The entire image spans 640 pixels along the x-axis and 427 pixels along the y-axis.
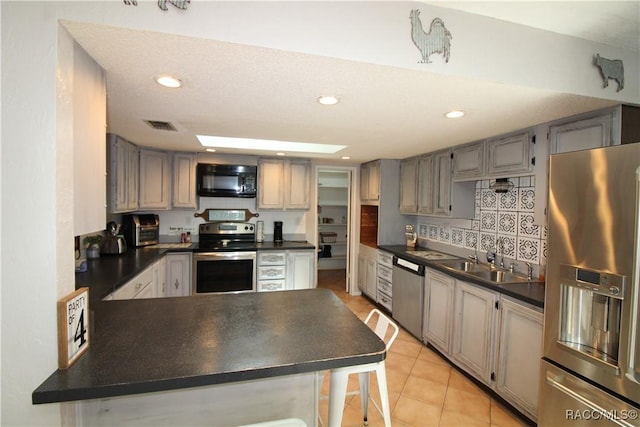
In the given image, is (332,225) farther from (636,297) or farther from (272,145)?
(636,297)

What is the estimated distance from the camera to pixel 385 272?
12.9ft

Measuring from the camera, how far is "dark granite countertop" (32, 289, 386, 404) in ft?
3.20

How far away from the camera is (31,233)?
0.94m

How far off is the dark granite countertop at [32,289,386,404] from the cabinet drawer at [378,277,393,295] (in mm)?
2229

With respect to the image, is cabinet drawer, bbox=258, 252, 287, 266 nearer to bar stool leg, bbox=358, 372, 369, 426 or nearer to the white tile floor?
the white tile floor

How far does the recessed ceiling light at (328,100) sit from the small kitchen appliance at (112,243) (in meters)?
2.73

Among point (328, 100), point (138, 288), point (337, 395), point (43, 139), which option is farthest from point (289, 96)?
point (138, 288)

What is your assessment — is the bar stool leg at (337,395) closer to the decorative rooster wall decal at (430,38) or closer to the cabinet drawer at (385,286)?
the decorative rooster wall decal at (430,38)

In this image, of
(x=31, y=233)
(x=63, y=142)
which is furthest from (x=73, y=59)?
(x=31, y=233)

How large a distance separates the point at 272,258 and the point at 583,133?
329 centimetres

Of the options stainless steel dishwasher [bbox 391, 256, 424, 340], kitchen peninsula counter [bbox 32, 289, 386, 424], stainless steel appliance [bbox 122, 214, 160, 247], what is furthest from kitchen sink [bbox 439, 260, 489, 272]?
stainless steel appliance [bbox 122, 214, 160, 247]

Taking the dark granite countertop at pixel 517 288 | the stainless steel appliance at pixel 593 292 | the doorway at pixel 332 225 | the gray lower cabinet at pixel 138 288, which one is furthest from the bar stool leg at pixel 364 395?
the doorway at pixel 332 225

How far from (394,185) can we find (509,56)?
282cm

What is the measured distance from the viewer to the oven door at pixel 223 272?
3611mm
